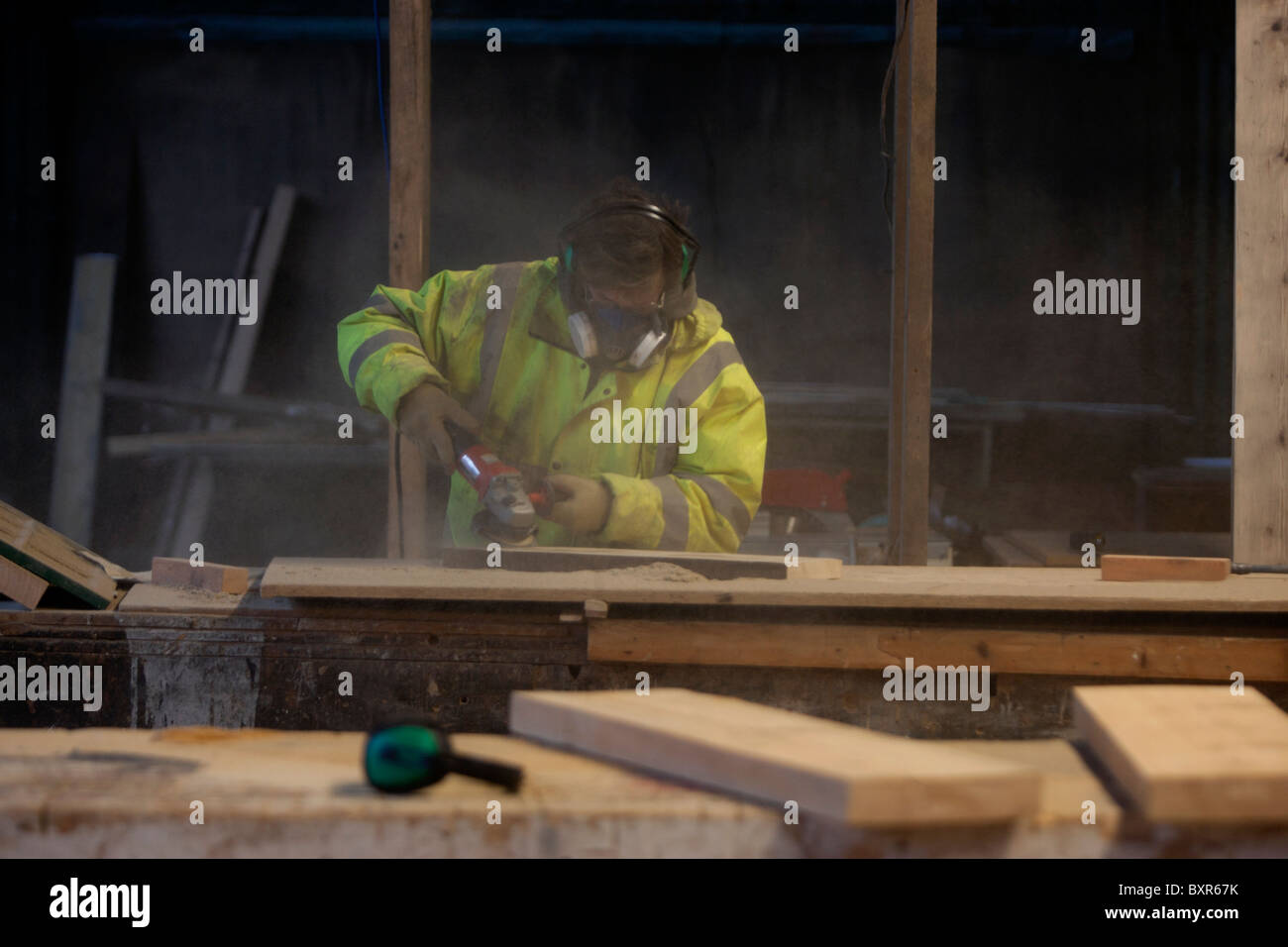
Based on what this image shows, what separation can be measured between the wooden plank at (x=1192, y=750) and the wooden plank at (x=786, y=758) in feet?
0.42

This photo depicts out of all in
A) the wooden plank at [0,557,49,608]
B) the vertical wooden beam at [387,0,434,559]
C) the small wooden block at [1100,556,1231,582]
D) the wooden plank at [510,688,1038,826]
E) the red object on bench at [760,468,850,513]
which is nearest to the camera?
the wooden plank at [510,688,1038,826]

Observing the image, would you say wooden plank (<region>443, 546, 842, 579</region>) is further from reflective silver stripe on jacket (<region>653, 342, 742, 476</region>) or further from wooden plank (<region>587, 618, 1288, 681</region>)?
reflective silver stripe on jacket (<region>653, 342, 742, 476</region>)

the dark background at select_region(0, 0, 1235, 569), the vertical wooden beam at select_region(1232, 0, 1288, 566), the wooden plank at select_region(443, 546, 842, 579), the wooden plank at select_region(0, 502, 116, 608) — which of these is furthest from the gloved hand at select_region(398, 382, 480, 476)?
the dark background at select_region(0, 0, 1235, 569)

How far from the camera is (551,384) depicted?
3.80m

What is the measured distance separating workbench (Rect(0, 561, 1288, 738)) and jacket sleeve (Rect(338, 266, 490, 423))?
1.02 meters

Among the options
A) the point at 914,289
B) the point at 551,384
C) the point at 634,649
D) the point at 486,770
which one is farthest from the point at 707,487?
the point at 486,770

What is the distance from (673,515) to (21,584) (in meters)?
1.68

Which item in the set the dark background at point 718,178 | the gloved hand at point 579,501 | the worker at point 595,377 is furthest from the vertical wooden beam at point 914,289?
the dark background at point 718,178

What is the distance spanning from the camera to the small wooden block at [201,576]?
284 centimetres

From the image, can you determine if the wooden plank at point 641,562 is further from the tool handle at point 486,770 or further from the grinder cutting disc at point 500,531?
the tool handle at point 486,770

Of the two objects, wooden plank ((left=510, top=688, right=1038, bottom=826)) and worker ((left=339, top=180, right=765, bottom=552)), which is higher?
worker ((left=339, top=180, right=765, bottom=552))

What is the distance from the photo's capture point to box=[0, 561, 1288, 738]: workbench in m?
2.66
